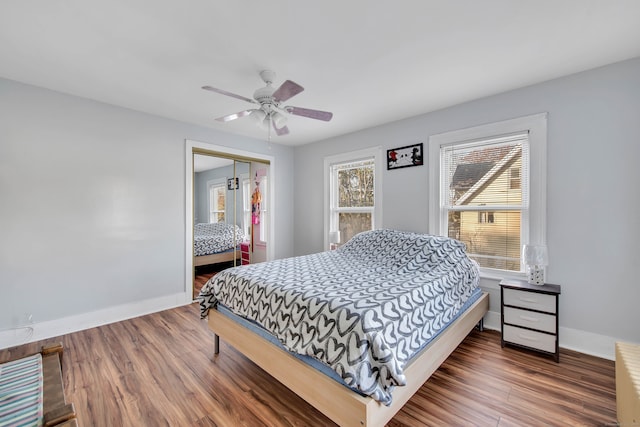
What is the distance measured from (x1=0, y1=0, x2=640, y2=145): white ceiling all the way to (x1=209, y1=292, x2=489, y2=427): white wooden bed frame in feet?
6.90

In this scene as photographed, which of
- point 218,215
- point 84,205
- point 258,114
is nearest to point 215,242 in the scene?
point 218,215

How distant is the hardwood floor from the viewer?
1652 mm

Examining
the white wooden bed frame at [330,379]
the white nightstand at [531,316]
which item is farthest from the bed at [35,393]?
the white nightstand at [531,316]

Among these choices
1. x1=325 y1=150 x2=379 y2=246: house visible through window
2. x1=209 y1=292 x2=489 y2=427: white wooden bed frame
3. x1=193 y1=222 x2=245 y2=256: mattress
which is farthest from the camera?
x1=193 y1=222 x2=245 y2=256: mattress

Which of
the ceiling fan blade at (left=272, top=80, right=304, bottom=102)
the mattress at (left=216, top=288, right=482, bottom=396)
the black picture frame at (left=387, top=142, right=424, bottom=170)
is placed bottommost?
the mattress at (left=216, top=288, right=482, bottom=396)

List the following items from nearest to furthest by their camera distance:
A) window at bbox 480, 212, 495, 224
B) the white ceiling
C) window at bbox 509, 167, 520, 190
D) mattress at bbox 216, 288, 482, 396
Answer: mattress at bbox 216, 288, 482, 396
the white ceiling
window at bbox 509, 167, 520, 190
window at bbox 480, 212, 495, 224

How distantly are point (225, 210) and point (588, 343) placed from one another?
14.9ft

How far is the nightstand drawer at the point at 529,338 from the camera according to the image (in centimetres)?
226

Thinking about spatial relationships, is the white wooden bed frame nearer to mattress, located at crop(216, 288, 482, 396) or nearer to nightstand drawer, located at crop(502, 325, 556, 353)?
mattress, located at crop(216, 288, 482, 396)

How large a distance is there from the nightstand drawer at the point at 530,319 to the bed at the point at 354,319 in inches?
9.9

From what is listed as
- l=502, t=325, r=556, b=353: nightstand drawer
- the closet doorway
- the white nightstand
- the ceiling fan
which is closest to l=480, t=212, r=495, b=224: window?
the white nightstand

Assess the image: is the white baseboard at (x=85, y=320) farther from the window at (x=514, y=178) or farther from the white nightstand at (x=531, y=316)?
the window at (x=514, y=178)

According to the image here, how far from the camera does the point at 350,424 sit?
4.49 ft

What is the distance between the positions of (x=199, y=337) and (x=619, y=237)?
151 inches
